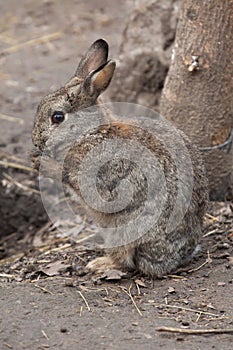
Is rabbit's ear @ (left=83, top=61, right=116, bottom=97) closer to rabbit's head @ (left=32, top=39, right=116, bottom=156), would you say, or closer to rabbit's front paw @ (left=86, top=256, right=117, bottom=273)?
rabbit's head @ (left=32, top=39, right=116, bottom=156)

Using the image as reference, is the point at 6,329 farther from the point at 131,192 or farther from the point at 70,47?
the point at 70,47

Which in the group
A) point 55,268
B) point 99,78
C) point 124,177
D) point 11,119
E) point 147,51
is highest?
point 99,78

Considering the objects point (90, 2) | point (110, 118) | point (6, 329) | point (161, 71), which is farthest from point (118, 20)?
point (6, 329)

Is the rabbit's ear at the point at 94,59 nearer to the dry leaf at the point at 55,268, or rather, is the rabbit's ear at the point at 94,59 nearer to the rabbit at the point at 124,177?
the rabbit at the point at 124,177

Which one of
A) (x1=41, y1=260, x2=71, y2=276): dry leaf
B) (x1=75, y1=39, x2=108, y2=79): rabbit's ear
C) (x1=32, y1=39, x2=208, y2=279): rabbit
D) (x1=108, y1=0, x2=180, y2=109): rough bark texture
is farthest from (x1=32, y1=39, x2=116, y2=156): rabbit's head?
(x1=108, y1=0, x2=180, y2=109): rough bark texture

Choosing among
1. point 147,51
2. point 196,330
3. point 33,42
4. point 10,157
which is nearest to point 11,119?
point 10,157

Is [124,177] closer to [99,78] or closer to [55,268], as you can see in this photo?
[99,78]
